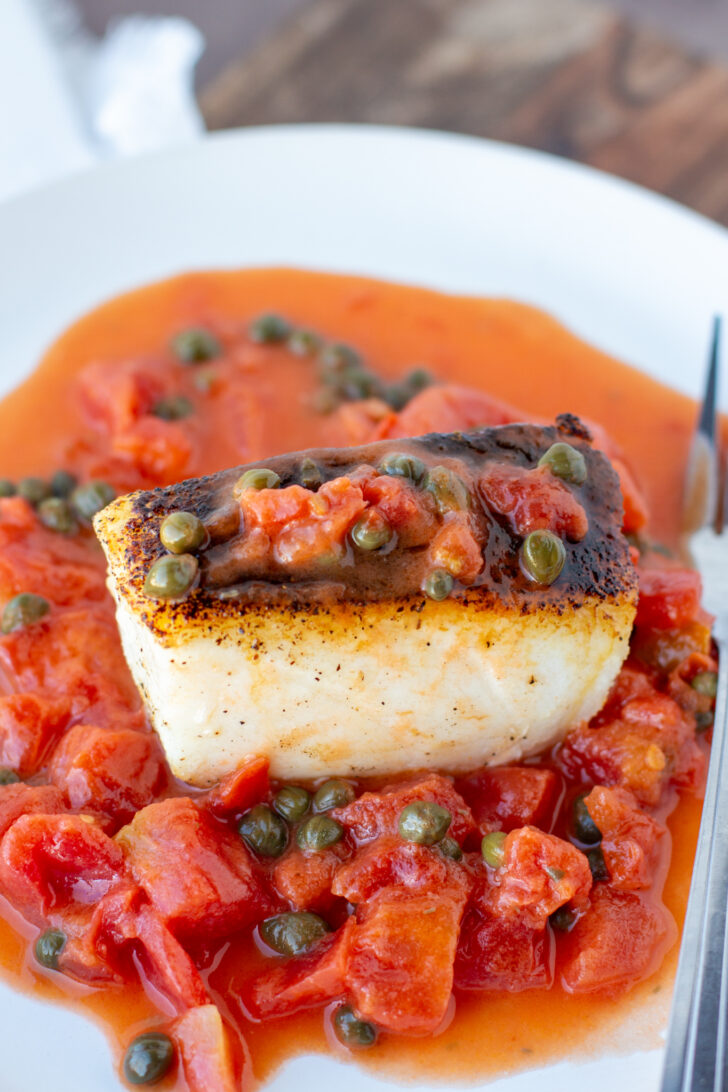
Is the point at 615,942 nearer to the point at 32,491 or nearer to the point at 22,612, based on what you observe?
the point at 22,612

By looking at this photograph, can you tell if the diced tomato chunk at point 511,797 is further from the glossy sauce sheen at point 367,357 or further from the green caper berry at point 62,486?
the green caper berry at point 62,486

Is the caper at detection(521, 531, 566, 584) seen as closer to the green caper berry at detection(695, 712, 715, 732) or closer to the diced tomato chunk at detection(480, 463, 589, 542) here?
the diced tomato chunk at detection(480, 463, 589, 542)

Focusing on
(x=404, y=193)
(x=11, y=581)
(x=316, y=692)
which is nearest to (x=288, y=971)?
(x=316, y=692)

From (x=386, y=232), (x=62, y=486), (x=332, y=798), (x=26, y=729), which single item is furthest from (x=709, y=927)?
(x=386, y=232)

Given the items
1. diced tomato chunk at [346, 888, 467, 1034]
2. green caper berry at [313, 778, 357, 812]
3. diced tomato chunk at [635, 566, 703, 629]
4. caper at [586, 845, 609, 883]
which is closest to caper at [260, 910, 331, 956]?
diced tomato chunk at [346, 888, 467, 1034]

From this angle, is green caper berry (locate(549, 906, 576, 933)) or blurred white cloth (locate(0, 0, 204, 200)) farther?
blurred white cloth (locate(0, 0, 204, 200))

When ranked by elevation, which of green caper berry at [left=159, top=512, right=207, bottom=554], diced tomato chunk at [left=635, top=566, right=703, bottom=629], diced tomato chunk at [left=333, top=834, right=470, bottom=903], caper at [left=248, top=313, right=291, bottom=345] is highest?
caper at [left=248, top=313, right=291, bottom=345]
